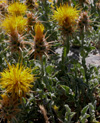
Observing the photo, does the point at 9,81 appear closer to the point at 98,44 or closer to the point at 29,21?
the point at 29,21

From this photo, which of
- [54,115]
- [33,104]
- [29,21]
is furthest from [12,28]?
[54,115]

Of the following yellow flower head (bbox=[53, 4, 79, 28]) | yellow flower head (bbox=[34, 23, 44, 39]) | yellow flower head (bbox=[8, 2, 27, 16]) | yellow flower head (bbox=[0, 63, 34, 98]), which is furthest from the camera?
yellow flower head (bbox=[8, 2, 27, 16])

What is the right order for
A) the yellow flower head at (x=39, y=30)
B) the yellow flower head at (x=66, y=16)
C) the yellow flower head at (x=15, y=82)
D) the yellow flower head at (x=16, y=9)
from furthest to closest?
the yellow flower head at (x=16, y=9) → the yellow flower head at (x=66, y=16) → the yellow flower head at (x=39, y=30) → the yellow flower head at (x=15, y=82)

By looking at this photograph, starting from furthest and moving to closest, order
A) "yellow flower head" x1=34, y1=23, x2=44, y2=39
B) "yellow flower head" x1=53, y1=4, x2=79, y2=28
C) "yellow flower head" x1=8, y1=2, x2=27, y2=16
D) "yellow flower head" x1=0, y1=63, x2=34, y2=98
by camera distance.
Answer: "yellow flower head" x1=8, y1=2, x2=27, y2=16 → "yellow flower head" x1=53, y1=4, x2=79, y2=28 → "yellow flower head" x1=34, y1=23, x2=44, y2=39 → "yellow flower head" x1=0, y1=63, x2=34, y2=98

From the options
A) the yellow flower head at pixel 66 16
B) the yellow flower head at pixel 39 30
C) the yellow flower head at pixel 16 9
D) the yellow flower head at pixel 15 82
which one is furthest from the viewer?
the yellow flower head at pixel 16 9

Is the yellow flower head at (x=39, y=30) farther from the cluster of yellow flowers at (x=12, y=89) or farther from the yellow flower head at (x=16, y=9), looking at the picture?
the yellow flower head at (x=16, y=9)

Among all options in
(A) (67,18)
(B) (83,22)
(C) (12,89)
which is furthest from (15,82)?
(B) (83,22)

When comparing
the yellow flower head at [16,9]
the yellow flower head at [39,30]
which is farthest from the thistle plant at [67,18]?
the yellow flower head at [16,9]

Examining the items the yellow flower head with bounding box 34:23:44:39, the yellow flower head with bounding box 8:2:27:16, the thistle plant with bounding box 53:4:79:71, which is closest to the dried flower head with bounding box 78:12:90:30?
the thistle plant with bounding box 53:4:79:71

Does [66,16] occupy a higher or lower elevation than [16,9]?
lower

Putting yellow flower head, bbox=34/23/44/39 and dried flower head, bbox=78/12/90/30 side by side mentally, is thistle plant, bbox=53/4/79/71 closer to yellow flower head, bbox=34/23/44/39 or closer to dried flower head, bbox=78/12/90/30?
dried flower head, bbox=78/12/90/30

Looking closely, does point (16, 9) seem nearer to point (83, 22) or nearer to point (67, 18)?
point (67, 18)

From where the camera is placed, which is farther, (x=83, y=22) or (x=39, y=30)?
(x=83, y=22)

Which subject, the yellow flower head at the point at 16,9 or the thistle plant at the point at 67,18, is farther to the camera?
the yellow flower head at the point at 16,9
